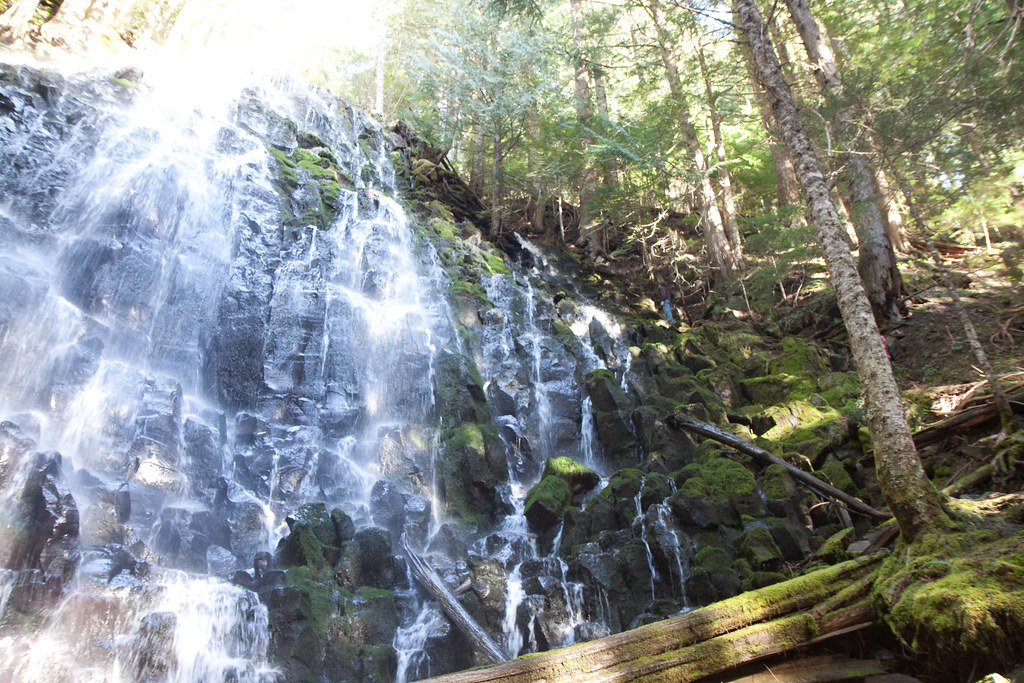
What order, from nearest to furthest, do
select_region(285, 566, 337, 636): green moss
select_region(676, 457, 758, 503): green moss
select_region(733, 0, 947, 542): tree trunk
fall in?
select_region(733, 0, 947, 542): tree trunk
select_region(285, 566, 337, 636): green moss
select_region(676, 457, 758, 503): green moss

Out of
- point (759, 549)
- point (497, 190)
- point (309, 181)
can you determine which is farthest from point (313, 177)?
point (759, 549)

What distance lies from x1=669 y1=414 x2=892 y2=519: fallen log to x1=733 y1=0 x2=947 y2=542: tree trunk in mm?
2414

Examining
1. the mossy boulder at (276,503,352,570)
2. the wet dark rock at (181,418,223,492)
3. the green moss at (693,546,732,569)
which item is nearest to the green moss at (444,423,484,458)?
the mossy boulder at (276,503,352,570)

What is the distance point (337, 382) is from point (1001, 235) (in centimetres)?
1935

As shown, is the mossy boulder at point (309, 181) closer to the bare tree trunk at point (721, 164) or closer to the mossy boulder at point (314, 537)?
the mossy boulder at point (314, 537)

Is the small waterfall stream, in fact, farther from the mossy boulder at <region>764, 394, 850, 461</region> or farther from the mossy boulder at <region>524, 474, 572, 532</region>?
the mossy boulder at <region>764, 394, 850, 461</region>

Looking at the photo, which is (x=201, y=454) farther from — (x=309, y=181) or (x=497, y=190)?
(x=497, y=190)

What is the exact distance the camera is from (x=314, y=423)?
39.8ft

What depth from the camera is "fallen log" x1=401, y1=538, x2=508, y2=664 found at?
312 inches

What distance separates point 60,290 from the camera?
11.1m

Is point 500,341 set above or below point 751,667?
above

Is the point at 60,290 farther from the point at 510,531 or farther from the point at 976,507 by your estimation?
the point at 976,507

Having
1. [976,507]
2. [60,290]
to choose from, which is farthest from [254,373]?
[976,507]

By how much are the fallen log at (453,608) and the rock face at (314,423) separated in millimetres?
194
